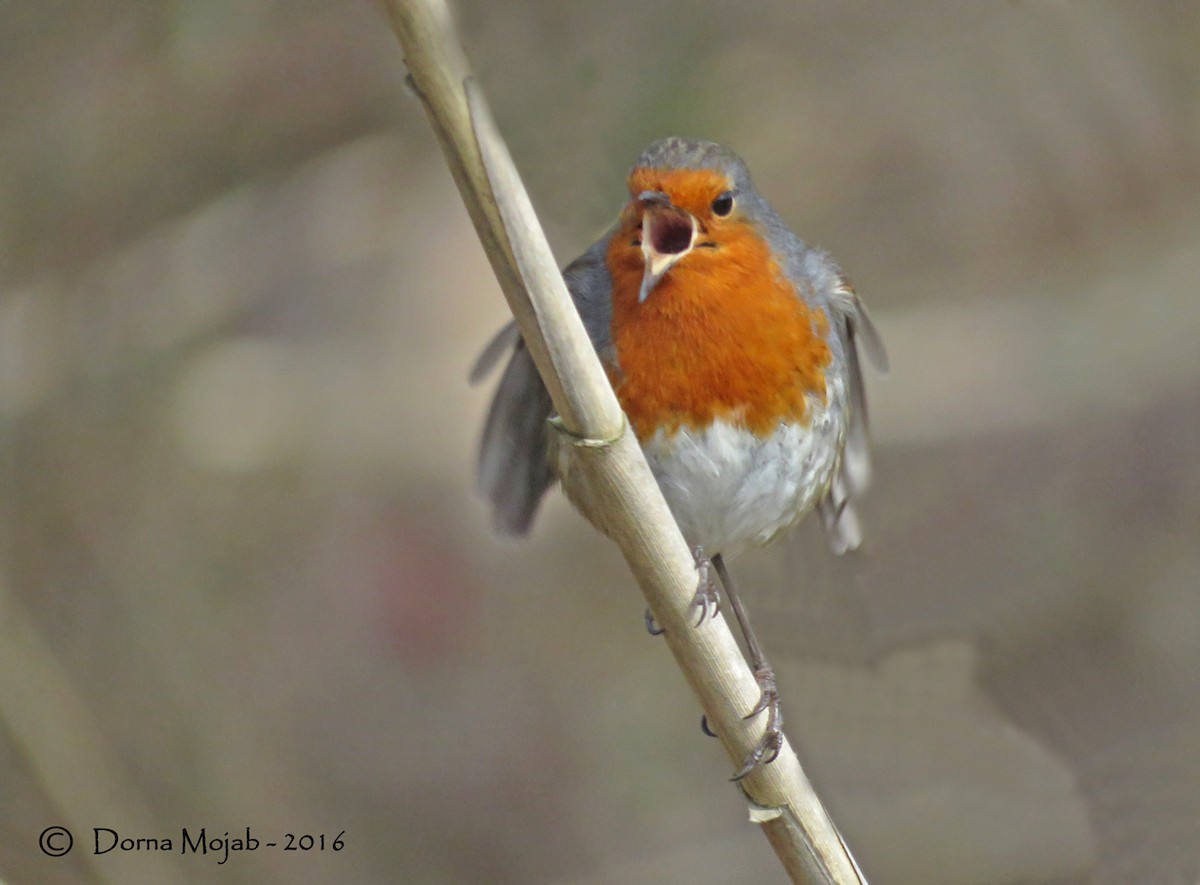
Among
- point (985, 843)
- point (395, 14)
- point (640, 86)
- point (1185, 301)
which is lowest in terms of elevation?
point (985, 843)

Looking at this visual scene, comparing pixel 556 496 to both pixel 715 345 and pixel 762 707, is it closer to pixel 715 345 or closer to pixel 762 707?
pixel 715 345

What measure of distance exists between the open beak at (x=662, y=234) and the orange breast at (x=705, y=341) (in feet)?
0.12

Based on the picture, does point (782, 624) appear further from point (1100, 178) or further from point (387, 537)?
point (1100, 178)

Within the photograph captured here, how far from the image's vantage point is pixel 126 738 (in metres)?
4.37

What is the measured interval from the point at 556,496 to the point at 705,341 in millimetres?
2444

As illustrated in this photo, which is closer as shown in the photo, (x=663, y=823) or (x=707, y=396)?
(x=707, y=396)

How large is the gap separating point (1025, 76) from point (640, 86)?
187cm

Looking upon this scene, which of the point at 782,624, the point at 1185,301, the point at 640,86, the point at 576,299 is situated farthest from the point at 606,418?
the point at 1185,301

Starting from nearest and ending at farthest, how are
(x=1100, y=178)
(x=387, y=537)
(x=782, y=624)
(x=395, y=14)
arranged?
1. (x=395, y=14)
2. (x=782, y=624)
3. (x=387, y=537)
4. (x=1100, y=178)

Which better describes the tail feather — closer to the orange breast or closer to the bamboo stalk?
the orange breast

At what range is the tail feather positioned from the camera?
3012 millimetres

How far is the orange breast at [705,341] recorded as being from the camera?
2559 millimetres
